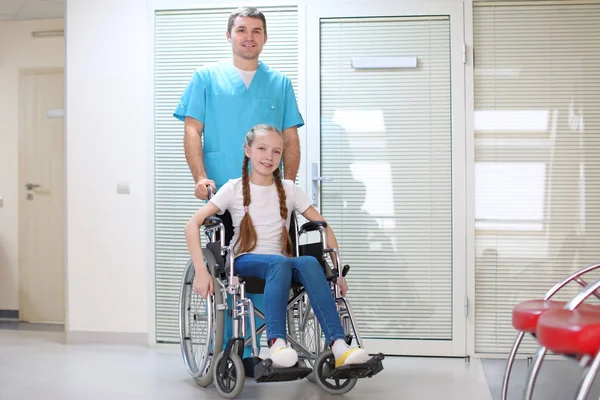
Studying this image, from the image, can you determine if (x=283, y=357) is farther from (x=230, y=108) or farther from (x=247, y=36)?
(x=247, y=36)

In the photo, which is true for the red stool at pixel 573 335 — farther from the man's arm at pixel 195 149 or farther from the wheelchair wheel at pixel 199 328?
the man's arm at pixel 195 149

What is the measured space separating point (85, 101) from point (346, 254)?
5.42 feet

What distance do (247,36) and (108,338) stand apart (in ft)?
6.20

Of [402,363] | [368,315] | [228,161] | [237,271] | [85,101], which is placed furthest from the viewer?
[85,101]

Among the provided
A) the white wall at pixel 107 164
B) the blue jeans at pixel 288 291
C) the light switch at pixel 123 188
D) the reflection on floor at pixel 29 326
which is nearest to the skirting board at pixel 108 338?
the white wall at pixel 107 164

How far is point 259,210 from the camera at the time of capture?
298 cm

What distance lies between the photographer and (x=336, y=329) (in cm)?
261

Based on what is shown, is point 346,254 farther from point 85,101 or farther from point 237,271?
point 85,101

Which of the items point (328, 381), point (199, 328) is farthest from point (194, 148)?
point (328, 381)

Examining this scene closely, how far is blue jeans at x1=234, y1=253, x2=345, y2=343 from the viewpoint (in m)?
2.60

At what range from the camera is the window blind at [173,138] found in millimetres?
4039

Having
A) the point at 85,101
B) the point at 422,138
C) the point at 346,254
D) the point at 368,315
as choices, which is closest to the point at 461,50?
the point at 422,138

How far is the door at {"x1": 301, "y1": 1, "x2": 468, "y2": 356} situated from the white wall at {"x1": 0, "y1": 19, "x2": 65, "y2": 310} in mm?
2346

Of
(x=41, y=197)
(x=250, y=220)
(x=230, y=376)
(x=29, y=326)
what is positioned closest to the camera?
(x=230, y=376)
